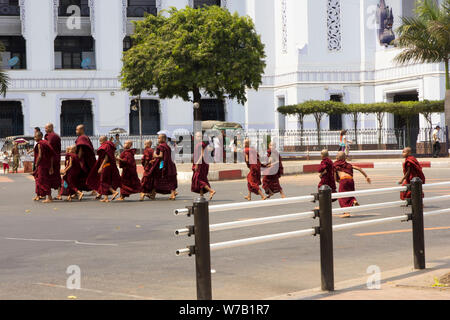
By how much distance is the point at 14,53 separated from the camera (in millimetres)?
49469

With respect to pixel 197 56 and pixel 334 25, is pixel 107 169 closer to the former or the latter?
pixel 197 56

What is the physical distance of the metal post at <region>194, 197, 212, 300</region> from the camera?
5.93 metres

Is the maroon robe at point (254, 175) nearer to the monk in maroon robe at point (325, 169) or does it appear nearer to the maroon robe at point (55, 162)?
the monk in maroon robe at point (325, 169)

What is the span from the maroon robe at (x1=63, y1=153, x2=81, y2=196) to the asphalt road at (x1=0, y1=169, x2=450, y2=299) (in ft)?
11.6

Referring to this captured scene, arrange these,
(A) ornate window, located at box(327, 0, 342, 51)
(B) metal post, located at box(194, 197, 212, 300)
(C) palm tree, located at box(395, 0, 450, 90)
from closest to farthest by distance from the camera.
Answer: (B) metal post, located at box(194, 197, 212, 300)
(C) palm tree, located at box(395, 0, 450, 90)
(A) ornate window, located at box(327, 0, 342, 51)

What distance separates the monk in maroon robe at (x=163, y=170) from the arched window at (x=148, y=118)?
31700 mm

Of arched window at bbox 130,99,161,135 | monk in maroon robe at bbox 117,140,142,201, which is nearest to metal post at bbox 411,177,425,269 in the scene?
monk in maroon robe at bbox 117,140,142,201

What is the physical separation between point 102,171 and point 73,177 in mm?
1448

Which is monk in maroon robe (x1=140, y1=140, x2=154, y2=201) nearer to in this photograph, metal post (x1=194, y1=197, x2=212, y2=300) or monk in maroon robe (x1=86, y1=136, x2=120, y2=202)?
monk in maroon robe (x1=86, y1=136, x2=120, y2=202)

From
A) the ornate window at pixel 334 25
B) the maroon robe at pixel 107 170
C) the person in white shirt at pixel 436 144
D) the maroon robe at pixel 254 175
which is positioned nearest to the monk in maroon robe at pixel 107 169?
the maroon robe at pixel 107 170

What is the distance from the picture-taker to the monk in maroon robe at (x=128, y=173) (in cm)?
1881

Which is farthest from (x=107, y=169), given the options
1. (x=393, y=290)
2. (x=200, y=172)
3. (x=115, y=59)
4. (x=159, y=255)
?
(x=115, y=59)
